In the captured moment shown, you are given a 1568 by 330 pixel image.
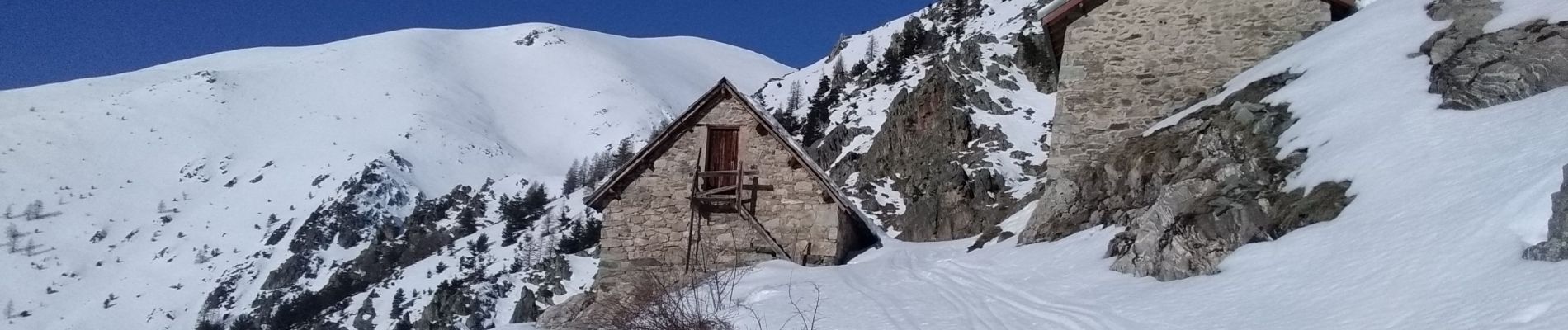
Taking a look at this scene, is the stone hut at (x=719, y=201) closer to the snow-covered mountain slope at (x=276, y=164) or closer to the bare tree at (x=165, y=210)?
the snow-covered mountain slope at (x=276, y=164)

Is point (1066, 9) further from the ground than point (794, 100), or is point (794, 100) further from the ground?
point (794, 100)

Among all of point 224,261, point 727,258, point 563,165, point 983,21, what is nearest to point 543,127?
point 563,165

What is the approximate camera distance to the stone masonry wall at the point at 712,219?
14648 millimetres

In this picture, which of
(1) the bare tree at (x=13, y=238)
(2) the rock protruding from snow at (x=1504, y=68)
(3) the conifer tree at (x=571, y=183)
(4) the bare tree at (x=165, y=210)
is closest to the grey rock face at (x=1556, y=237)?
(2) the rock protruding from snow at (x=1504, y=68)

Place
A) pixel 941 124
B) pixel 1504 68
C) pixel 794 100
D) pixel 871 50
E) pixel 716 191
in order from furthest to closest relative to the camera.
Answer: pixel 871 50, pixel 794 100, pixel 941 124, pixel 716 191, pixel 1504 68

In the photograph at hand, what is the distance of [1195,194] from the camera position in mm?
10172

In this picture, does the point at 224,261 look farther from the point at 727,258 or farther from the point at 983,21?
the point at 727,258

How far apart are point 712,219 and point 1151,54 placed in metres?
7.23

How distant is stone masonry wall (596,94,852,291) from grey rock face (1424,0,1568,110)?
7.53m

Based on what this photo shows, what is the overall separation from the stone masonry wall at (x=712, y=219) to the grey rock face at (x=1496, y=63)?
7.53 meters

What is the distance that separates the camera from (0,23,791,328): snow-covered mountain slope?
8262 centimetres

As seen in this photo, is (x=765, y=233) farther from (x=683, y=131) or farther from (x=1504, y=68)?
(x=1504, y=68)

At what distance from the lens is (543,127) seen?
15600 centimetres

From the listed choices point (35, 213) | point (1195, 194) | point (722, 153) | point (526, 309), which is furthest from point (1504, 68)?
point (35, 213)
